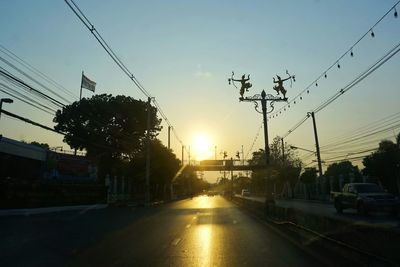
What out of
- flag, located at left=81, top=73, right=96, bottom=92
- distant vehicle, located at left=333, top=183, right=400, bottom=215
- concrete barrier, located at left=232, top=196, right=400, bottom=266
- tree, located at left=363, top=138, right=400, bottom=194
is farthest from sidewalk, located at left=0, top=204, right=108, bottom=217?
tree, located at left=363, top=138, right=400, bottom=194

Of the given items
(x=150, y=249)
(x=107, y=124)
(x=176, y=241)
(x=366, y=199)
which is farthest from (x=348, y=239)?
(x=107, y=124)

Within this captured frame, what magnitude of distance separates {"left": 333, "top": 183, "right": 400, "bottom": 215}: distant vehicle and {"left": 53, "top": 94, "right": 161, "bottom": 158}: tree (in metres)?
39.1

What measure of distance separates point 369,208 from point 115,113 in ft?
155

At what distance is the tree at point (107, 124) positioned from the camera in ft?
216

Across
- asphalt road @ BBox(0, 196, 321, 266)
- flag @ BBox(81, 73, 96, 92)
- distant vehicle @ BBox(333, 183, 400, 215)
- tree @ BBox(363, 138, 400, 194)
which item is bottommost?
asphalt road @ BBox(0, 196, 321, 266)

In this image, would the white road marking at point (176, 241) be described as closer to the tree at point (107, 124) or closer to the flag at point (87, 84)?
the flag at point (87, 84)

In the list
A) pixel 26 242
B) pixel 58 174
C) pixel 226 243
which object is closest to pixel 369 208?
pixel 226 243

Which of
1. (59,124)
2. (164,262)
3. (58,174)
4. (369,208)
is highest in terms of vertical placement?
(59,124)

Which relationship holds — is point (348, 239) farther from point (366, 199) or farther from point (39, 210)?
point (39, 210)

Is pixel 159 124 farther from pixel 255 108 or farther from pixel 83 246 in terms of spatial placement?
pixel 83 246

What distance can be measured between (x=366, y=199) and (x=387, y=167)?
3298 cm

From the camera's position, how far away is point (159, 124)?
7381cm

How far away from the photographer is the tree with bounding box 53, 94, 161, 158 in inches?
2589

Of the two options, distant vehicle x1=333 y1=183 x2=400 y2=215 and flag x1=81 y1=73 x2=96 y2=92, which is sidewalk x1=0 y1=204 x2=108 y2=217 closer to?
flag x1=81 y1=73 x2=96 y2=92
